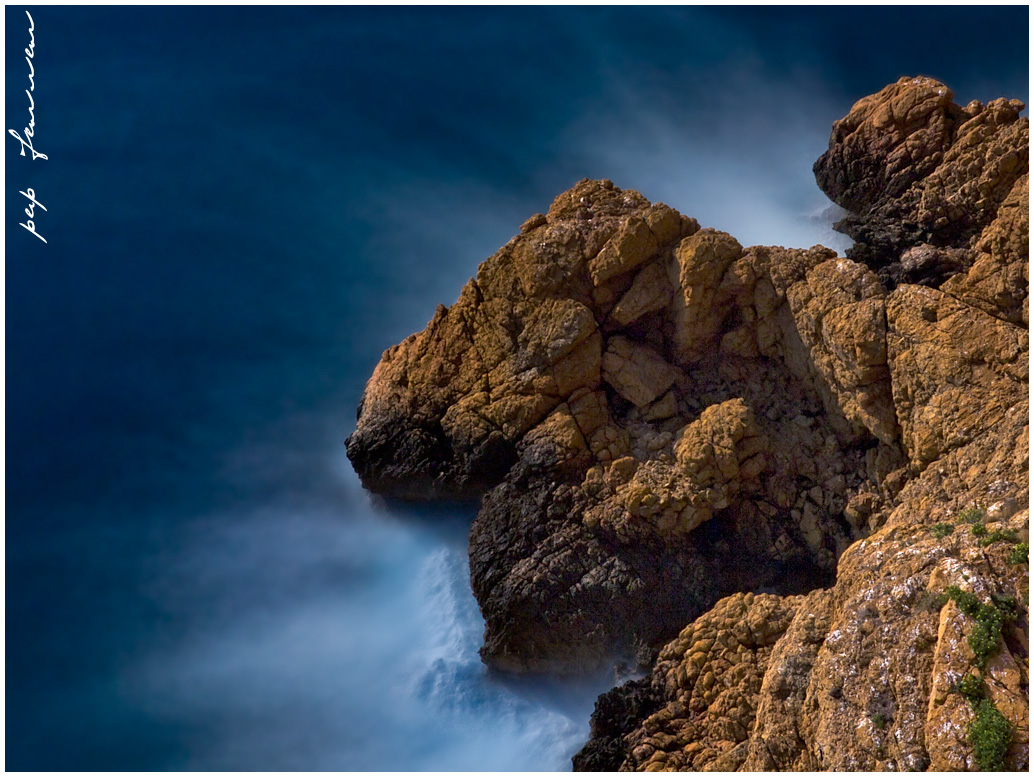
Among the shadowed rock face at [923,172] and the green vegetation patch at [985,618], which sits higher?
the shadowed rock face at [923,172]

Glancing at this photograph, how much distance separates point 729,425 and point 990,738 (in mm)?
9402

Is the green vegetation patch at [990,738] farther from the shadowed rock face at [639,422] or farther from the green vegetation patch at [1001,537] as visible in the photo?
the shadowed rock face at [639,422]

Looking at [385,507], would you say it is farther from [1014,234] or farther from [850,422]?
[1014,234]

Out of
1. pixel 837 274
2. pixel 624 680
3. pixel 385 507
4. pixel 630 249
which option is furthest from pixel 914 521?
pixel 385 507

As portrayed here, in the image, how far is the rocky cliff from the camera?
1661 centimetres

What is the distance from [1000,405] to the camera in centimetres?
1686

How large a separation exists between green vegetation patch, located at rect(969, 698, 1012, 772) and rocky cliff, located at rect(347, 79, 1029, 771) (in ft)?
7.73

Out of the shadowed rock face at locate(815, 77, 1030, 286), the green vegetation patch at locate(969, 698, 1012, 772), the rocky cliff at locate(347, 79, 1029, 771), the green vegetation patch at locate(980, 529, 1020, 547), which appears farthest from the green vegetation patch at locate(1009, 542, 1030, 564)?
the shadowed rock face at locate(815, 77, 1030, 286)

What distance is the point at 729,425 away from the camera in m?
20.4

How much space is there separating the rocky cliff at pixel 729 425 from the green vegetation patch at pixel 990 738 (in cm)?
236

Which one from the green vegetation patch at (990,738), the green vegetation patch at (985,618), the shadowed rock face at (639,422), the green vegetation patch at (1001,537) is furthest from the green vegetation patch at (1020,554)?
the shadowed rock face at (639,422)

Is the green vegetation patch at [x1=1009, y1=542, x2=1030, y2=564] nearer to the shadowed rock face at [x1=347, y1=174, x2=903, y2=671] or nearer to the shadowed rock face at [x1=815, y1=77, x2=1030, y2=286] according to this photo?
the shadowed rock face at [x1=347, y1=174, x2=903, y2=671]

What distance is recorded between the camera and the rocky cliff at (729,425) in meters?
16.6

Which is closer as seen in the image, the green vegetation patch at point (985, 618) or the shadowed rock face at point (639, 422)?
the green vegetation patch at point (985, 618)
